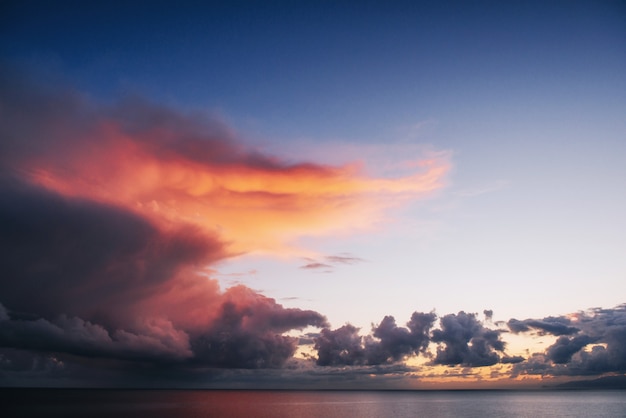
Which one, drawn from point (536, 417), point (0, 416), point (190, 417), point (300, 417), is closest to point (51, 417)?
point (0, 416)

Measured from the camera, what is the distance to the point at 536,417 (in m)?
168

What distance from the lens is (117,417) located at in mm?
144625

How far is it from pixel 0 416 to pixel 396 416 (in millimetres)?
135223

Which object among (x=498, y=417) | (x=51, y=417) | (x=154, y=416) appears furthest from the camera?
(x=498, y=417)

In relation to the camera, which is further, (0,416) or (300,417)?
(300,417)

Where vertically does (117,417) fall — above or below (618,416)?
above

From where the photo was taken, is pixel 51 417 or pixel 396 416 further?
pixel 396 416

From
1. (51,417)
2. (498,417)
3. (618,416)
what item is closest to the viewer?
(51,417)

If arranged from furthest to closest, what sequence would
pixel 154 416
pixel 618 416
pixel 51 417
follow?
pixel 618 416 < pixel 154 416 < pixel 51 417

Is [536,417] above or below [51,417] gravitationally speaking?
below

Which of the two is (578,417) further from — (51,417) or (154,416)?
(51,417)

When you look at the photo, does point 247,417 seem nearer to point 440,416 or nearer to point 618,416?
point 440,416

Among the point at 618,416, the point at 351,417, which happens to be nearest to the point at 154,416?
the point at 351,417

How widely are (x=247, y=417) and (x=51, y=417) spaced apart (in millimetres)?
62910
